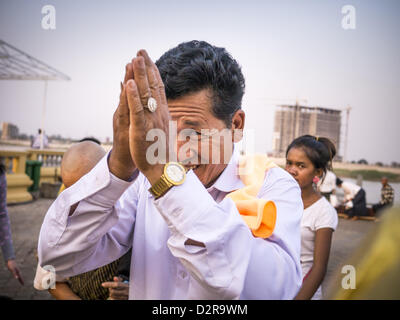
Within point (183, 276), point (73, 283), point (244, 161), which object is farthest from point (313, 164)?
point (73, 283)

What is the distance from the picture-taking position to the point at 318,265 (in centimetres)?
243

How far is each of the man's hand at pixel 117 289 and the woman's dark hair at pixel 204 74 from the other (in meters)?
1.04

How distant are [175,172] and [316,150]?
7.85 feet

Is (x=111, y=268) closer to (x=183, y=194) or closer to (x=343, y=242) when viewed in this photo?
(x=183, y=194)

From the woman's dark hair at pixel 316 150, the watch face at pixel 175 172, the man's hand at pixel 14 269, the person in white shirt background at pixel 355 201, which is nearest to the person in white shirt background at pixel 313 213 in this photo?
the woman's dark hair at pixel 316 150

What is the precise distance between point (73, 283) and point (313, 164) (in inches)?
88.3

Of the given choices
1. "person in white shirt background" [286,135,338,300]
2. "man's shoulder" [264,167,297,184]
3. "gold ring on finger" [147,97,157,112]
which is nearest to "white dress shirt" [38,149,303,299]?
"man's shoulder" [264,167,297,184]

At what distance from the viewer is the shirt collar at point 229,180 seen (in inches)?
63.6

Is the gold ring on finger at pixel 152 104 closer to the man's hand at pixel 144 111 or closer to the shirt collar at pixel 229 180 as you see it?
the man's hand at pixel 144 111

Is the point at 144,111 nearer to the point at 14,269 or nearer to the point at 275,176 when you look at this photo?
the point at 275,176

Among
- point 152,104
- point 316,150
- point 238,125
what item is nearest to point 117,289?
point 238,125

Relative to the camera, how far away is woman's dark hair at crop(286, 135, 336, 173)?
3.07m

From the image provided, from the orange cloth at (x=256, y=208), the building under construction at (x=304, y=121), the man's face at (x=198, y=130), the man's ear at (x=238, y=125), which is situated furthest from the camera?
the building under construction at (x=304, y=121)

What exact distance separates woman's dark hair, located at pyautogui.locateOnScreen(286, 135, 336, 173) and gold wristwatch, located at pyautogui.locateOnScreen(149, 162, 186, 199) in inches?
91.2
